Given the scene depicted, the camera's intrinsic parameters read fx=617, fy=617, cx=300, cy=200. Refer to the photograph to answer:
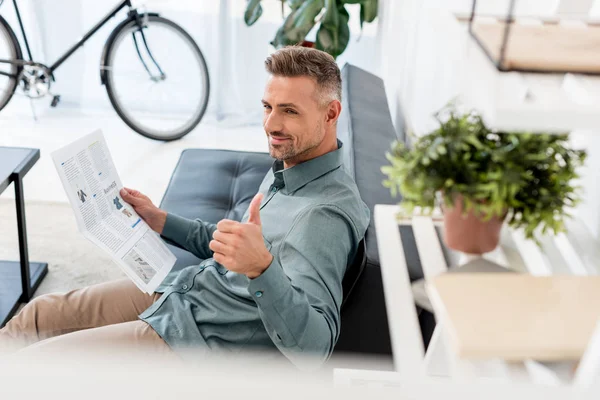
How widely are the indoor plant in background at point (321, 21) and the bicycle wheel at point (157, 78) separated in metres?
0.67

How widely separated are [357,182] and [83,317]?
741 mm

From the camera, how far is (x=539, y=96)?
1.61 ft

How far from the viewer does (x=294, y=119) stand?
1.46 m

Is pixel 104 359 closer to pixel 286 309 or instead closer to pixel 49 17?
pixel 286 309

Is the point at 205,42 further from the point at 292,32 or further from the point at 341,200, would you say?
the point at 341,200

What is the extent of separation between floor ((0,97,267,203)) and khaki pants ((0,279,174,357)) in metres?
1.29

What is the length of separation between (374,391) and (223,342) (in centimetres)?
101

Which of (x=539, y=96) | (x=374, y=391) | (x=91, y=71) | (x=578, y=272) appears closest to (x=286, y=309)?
(x=578, y=272)

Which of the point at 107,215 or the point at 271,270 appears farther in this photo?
the point at 107,215

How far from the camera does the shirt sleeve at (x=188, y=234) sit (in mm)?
1574

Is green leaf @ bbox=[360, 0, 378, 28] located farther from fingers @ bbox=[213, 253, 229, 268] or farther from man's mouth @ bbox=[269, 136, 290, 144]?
fingers @ bbox=[213, 253, 229, 268]

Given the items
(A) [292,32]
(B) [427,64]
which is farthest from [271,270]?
(A) [292,32]

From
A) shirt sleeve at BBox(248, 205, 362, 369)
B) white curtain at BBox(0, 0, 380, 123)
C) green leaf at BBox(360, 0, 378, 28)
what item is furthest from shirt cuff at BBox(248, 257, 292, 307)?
white curtain at BBox(0, 0, 380, 123)

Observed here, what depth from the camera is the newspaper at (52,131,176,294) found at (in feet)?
4.33
